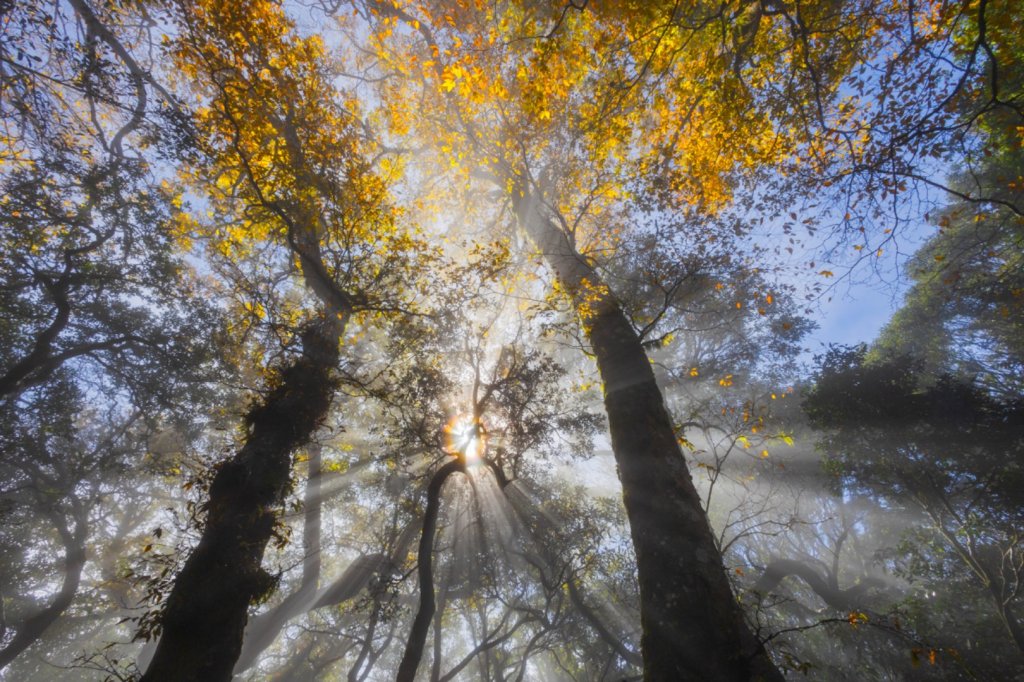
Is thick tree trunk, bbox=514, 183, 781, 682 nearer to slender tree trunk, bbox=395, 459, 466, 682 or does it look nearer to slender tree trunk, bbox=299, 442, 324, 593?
slender tree trunk, bbox=395, 459, 466, 682

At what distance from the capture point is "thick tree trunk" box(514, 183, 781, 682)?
3.64m

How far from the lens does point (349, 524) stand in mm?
17250

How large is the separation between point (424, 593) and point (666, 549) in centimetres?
349

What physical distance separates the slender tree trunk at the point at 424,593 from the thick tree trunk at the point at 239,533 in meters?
2.25

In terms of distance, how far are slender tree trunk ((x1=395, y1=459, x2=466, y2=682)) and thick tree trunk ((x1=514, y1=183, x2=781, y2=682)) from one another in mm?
2757

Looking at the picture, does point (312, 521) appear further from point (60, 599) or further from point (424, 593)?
point (424, 593)

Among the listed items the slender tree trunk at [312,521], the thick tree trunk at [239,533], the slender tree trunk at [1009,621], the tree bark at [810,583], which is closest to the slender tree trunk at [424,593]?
the thick tree trunk at [239,533]

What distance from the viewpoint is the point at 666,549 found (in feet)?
14.4

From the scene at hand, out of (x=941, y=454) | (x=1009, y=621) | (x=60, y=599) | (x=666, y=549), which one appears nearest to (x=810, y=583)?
(x=1009, y=621)

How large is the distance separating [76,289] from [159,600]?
27.9 ft

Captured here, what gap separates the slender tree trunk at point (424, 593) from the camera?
206 inches

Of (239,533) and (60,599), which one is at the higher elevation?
(60,599)

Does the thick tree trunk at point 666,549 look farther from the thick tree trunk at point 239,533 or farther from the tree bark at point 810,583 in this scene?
the tree bark at point 810,583

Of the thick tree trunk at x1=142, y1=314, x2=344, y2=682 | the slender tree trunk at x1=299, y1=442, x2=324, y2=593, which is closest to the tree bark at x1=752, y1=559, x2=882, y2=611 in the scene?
the slender tree trunk at x1=299, y1=442, x2=324, y2=593
